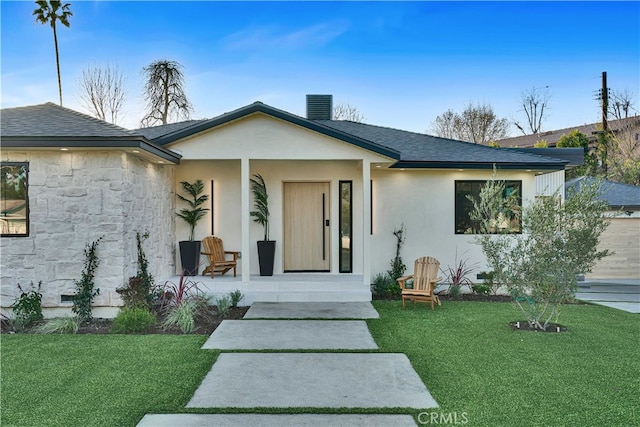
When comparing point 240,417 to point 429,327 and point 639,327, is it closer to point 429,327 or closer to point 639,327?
point 429,327

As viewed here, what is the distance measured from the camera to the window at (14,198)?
6.90 m

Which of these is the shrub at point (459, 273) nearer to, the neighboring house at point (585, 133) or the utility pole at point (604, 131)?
the utility pole at point (604, 131)

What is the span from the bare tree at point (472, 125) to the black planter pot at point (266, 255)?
24.2m

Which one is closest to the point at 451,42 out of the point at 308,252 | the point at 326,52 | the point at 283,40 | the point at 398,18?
the point at 398,18

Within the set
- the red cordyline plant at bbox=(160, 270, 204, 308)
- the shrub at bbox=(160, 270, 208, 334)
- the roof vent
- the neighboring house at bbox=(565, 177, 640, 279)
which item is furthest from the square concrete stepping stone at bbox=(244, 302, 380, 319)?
the neighboring house at bbox=(565, 177, 640, 279)

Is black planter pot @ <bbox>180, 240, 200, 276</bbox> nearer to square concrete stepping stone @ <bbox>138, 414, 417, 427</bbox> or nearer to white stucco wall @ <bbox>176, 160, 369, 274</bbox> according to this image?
white stucco wall @ <bbox>176, 160, 369, 274</bbox>

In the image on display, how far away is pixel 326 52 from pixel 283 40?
1935 mm

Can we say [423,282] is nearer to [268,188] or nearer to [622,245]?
[268,188]

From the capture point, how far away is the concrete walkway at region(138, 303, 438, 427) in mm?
3461

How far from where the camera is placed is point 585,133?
111 feet

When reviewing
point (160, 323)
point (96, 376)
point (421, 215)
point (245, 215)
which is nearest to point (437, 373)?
point (96, 376)

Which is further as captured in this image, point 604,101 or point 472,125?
point 472,125

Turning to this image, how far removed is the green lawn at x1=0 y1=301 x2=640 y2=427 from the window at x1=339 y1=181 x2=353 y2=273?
3.23 metres

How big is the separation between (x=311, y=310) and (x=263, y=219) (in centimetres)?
290
